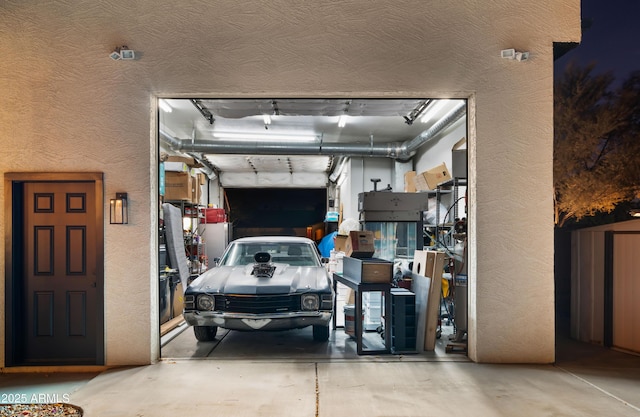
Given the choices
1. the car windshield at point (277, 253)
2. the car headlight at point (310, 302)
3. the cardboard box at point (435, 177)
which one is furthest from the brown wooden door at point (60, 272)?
the cardboard box at point (435, 177)

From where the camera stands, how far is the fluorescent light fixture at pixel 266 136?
11523 millimetres

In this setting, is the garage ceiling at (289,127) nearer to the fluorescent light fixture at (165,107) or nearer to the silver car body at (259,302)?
the fluorescent light fixture at (165,107)

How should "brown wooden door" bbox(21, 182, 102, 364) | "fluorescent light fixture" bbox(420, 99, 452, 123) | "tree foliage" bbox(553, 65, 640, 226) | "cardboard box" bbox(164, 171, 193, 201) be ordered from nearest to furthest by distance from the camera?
"brown wooden door" bbox(21, 182, 102, 364)
"tree foliage" bbox(553, 65, 640, 226)
"fluorescent light fixture" bbox(420, 99, 452, 123)
"cardboard box" bbox(164, 171, 193, 201)

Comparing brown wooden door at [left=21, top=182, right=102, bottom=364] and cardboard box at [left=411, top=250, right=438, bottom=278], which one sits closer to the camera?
brown wooden door at [left=21, top=182, right=102, bottom=364]

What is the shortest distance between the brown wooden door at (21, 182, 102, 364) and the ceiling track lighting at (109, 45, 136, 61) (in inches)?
55.4

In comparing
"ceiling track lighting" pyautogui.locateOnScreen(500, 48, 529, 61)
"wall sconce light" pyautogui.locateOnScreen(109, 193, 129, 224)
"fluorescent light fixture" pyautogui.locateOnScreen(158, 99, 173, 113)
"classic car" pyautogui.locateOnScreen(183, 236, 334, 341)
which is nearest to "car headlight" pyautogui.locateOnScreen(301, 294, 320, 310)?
"classic car" pyautogui.locateOnScreen(183, 236, 334, 341)

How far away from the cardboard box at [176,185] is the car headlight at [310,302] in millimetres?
4557

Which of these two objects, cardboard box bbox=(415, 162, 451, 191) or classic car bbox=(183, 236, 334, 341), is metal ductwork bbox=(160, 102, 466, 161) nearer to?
cardboard box bbox=(415, 162, 451, 191)

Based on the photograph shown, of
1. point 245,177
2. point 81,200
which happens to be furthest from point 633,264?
point 245,177

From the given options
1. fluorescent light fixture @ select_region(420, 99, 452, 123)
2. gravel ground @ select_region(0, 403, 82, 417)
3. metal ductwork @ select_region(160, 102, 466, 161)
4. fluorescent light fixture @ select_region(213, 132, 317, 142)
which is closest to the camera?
gravel ground @ select_region(0, 403, 82, 417)

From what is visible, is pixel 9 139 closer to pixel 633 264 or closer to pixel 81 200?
pixel 81 200

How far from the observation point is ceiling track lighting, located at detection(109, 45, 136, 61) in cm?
471

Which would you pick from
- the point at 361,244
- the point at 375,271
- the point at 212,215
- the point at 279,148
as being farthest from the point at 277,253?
the point at 212,215

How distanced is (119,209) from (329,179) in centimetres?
1368
